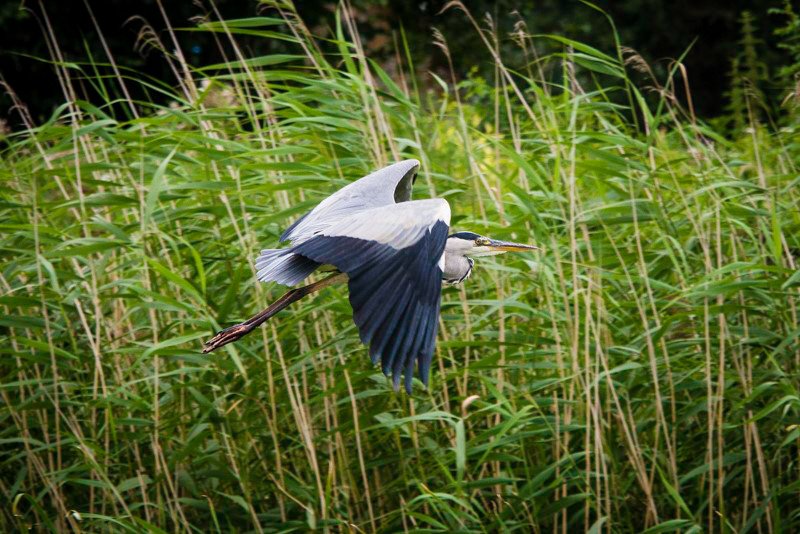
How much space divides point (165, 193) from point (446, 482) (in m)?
1.46

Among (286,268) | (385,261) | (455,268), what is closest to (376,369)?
(455,268)

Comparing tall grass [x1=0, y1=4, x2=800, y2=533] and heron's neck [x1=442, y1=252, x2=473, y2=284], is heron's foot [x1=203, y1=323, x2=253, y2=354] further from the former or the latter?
heron's neck [x1=442, y1=252, x2=473, y2=284]

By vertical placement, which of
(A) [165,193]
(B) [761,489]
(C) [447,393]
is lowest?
(B) [761,489]

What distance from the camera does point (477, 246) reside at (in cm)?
342

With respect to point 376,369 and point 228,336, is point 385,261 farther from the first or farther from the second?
→ point 376,369

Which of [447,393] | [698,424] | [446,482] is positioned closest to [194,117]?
[447,393]

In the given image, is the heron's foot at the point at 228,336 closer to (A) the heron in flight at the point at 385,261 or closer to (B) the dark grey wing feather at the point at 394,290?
(A) the heron in flight at the point at 385,261

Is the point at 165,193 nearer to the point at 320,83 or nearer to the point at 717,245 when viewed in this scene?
the point at 320,83

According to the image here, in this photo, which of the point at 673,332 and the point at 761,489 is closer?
the point at 761,489

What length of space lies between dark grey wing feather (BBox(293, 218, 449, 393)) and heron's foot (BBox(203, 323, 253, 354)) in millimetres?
302

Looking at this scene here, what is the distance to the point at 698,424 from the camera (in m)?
3.70

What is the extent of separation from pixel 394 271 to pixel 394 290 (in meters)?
0.09

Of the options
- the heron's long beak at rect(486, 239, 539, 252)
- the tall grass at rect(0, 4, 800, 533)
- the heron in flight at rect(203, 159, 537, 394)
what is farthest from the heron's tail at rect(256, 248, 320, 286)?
the heron's long beak at rect(486, 239, 539, 252)

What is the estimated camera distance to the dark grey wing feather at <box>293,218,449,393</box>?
2.60 meters
